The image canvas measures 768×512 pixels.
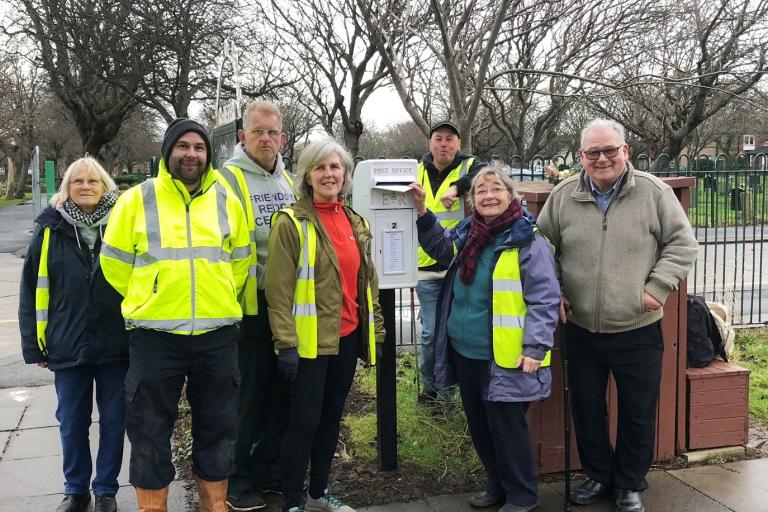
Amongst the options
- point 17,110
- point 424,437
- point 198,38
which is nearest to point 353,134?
point 198,38

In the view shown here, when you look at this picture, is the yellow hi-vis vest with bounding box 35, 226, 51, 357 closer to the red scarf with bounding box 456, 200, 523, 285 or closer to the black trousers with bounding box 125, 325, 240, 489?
the black trousers with bounding box 125, 325, 240, 489

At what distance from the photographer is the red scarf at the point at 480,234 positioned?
3348mm

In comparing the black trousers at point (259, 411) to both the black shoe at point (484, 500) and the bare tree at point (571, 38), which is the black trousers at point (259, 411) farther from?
the bare tree at point (571, 38)

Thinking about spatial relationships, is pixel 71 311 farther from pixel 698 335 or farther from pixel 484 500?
pixel 698 335

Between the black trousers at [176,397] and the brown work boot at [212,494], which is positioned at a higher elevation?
the black trousers at [176,397]

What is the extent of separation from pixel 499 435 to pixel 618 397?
692mm

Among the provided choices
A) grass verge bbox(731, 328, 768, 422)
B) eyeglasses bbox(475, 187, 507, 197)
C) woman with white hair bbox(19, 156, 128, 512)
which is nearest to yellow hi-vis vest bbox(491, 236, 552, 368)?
eyeglasses bbox(475, 187, 507, 197)

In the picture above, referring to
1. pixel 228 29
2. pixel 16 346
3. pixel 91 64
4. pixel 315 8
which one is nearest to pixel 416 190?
pixel 16 346

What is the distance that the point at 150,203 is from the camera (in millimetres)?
2992

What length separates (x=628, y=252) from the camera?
3.36 meters

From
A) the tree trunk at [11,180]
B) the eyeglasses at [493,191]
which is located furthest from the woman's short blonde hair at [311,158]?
the tree trunk at [11,180]

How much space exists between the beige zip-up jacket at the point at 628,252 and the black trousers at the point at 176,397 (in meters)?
1.72

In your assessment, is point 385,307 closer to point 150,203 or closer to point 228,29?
point 150,203

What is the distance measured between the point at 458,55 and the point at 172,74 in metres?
15.8
